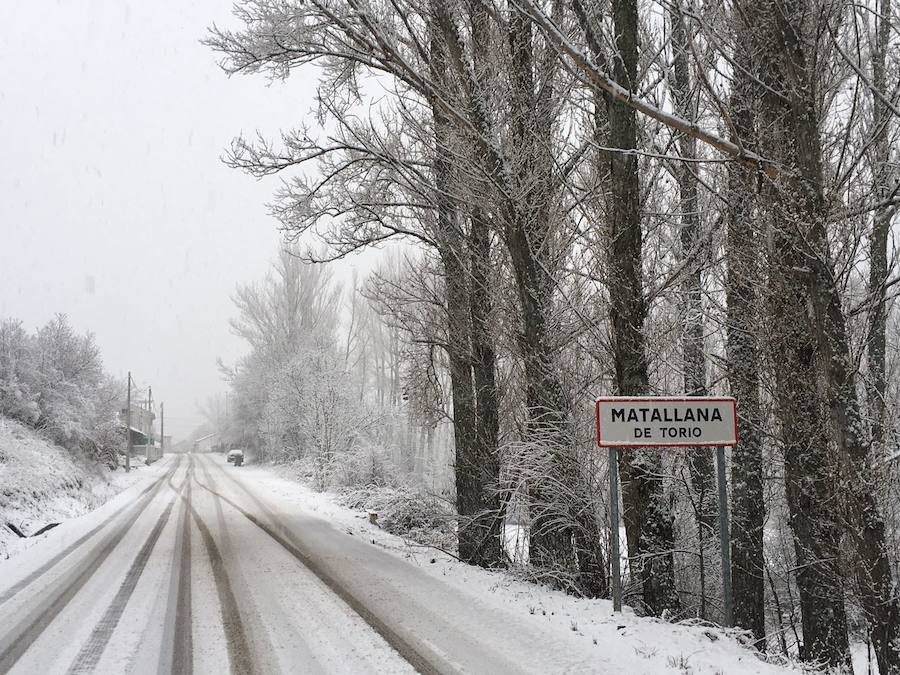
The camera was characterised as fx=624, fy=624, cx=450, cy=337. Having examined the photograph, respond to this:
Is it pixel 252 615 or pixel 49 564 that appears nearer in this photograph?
pixel 252 615

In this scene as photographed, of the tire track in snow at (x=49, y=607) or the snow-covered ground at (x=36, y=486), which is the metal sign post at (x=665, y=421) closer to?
the tire track in snow at (x=49, y=607)

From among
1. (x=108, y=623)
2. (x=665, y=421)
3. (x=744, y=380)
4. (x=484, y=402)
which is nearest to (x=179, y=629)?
(x=108, y=623)

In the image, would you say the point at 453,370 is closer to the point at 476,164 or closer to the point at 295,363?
the point at 476,164

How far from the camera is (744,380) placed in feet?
26.9

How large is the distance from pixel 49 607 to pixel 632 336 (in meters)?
6.52

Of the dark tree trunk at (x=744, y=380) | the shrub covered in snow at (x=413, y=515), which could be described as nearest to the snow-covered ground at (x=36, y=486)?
the shrub covered in snow at (x=413, y=515)

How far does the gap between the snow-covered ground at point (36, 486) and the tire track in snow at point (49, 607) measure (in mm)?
2172

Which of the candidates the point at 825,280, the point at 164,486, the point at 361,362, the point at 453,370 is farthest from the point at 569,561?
the point at 361,362

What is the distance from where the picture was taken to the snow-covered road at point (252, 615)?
4.57 meters

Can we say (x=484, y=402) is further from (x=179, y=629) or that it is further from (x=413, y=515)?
(x=413, y=515)

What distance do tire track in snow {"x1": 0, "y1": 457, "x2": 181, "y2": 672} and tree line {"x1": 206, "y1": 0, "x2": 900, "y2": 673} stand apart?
4819mm

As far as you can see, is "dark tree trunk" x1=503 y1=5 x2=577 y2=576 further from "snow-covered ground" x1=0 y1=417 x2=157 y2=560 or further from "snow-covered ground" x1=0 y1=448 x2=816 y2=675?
"snow-covered ground" x1=0 y1=417 x2=157 y2=560

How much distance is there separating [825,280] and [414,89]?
251 inches

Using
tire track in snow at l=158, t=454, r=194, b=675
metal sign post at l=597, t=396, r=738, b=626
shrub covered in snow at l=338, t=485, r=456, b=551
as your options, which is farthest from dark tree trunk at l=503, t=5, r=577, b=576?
shrub covered in snow at l=338, t=485, r=456, b=551
